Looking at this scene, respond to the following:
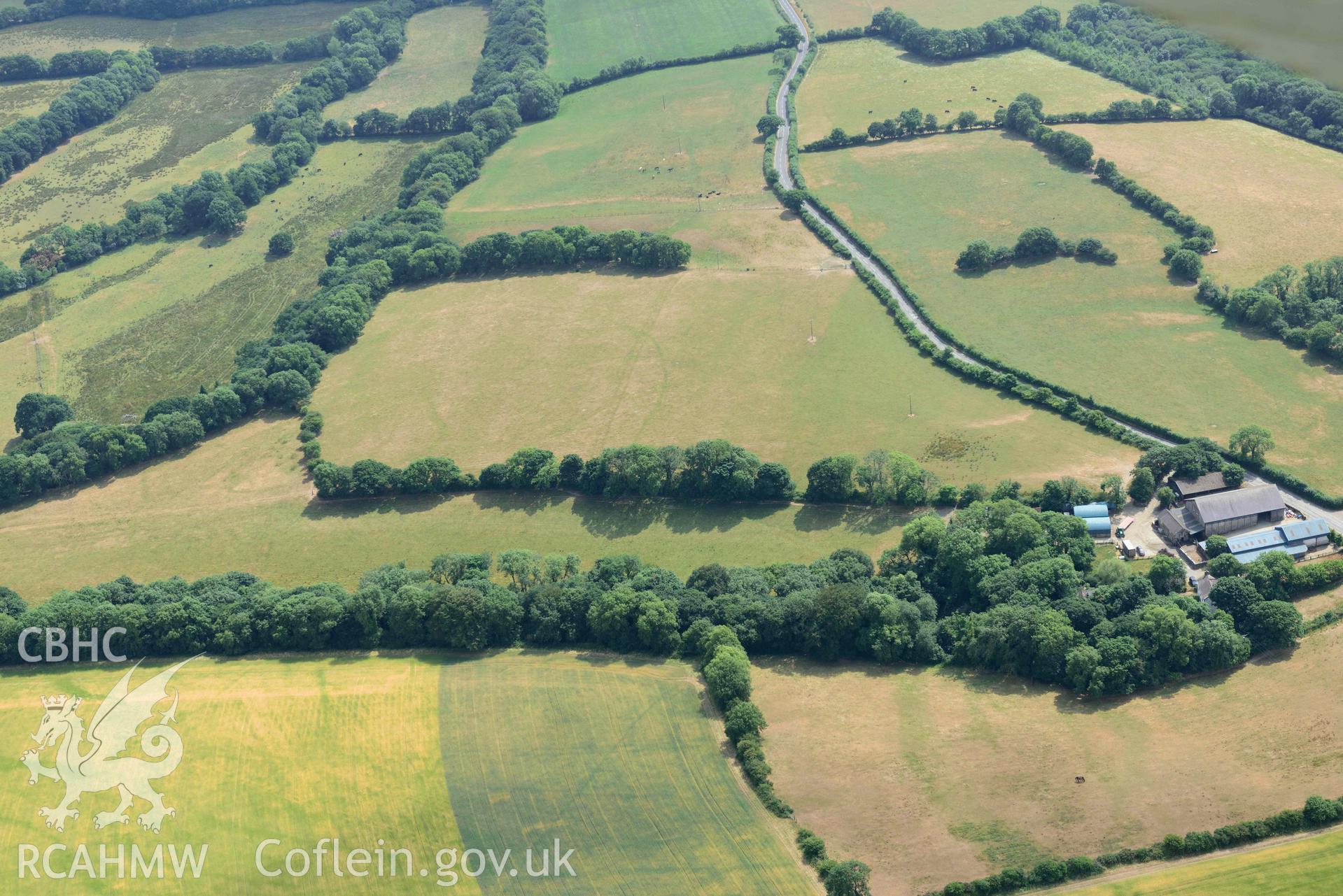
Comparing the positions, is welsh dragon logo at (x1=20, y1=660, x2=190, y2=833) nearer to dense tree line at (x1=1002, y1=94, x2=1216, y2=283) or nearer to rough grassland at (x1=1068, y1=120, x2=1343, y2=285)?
dense tree line at (x1=1002, y1=94, x2=1216, y2=283)

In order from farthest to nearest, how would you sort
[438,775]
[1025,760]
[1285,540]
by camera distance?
[1285,540] → [438,775] → [1025,760]

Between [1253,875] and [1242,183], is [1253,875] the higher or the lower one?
the lower one

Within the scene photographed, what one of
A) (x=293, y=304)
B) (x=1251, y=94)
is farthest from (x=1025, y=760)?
(x=1251, y=94)

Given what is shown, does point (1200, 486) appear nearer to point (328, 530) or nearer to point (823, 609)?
point (823, 609)

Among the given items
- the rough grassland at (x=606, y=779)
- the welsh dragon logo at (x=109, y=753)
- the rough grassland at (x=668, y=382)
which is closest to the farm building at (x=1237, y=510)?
the rough grassland at (x=668, y=382)

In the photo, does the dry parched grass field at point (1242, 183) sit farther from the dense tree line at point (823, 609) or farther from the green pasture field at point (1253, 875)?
the green pasture field at point (1253, 875)

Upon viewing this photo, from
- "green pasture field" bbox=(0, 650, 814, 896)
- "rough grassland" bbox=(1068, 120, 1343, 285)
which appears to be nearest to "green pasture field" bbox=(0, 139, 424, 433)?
"green pasture field" bbox=(0, 650, 814, 896)
